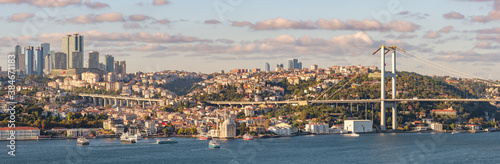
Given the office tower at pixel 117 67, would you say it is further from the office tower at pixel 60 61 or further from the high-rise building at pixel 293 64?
the high-rise building at pixel 293 64

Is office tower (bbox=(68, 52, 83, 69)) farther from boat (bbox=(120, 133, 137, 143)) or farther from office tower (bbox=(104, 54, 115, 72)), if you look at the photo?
boat (bbox=(120, 133, 137, 143))

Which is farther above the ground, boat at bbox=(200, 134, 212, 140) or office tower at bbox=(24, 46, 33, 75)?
office tower at bbox=(24, 46, 33, 75)

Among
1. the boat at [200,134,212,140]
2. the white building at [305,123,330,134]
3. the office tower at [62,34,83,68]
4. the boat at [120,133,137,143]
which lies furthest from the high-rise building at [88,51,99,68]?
the boat at [120,133,137,143]

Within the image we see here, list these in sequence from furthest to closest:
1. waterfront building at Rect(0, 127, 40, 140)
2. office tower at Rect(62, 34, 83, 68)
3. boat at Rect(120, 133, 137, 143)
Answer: office tower at Rect(62, 34, 83, 68), waterfront building at Rect(0, 127, 40, 140), boat at Rect(120, 133, 137, 143)

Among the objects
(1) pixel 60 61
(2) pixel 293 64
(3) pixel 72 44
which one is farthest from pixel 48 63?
(2) pixel 293 64

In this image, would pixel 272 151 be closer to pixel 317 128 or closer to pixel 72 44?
pixel 317 128

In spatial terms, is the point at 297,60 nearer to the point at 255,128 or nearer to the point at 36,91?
the point at 36,91

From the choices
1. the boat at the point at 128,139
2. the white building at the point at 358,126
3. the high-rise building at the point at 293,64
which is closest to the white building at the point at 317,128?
the white building at the point at 358,126
